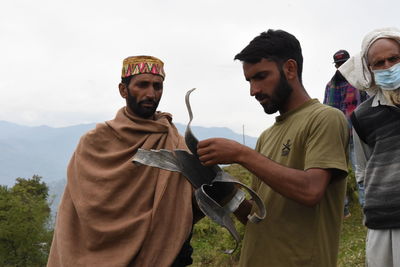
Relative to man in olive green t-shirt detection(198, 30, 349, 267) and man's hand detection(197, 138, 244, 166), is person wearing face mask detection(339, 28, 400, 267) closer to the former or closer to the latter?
man in olive green t-shirt detection(198, 30, 349, 267)

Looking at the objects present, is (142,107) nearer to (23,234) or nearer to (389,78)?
(389,78)

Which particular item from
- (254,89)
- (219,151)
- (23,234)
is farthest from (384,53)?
(23,234)

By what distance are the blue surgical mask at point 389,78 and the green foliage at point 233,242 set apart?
3.76 m

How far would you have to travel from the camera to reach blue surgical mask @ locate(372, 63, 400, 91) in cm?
255

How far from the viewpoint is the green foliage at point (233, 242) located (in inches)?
255

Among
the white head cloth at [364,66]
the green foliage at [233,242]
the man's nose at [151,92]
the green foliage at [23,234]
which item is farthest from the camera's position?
the green foliage at [23,234]

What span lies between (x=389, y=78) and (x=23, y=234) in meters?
6.54

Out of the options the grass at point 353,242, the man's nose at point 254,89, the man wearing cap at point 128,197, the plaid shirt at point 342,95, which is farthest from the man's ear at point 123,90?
the grass at point 353,242

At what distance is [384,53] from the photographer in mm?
2604

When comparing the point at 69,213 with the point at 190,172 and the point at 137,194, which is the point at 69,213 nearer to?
the point at 137,194

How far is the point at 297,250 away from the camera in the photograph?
2217mm

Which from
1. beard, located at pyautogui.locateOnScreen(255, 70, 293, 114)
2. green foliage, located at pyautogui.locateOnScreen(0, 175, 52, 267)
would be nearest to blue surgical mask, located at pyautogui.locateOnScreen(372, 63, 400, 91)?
beard, located at pyautogui.locateOnScreen(255, 70, 293, 114)

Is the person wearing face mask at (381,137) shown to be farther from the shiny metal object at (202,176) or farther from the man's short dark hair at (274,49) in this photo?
the shiny metal object at (202,176)

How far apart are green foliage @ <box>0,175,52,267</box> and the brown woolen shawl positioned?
4510 mm
